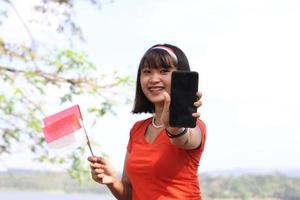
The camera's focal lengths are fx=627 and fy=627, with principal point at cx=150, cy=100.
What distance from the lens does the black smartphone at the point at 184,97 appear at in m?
1.81

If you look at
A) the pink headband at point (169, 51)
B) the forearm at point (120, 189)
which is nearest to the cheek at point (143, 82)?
the pink headband at point (169, 51)

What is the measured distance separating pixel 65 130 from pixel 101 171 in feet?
0.64

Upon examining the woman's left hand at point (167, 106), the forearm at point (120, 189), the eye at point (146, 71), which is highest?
the eye at point (146, 71)

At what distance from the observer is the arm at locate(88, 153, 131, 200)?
2191mm

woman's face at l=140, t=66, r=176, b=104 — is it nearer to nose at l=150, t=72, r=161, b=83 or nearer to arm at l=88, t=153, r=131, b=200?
nose at l=150, t=72, r=161, b=83

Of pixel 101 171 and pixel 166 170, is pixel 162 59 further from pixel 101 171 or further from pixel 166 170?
pixel 101 171

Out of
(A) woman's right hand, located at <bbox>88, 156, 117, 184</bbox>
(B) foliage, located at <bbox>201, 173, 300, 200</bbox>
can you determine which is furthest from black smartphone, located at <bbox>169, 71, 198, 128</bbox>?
(B) foliage, located at <bbox>201, 173, 300, 200</bbox>

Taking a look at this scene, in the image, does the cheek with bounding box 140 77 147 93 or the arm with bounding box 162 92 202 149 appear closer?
the arm with bounding box 162 92 202 149

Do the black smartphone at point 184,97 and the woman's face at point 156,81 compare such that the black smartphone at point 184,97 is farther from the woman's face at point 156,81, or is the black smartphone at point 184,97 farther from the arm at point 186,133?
the woman's face at point 156,81

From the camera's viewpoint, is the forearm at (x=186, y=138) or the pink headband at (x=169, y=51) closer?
the forearm at (x=186, y=138)

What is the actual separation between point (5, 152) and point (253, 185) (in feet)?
60.8

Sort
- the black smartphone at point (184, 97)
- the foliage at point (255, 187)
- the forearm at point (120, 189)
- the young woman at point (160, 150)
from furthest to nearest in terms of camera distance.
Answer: the foliage at point (255, 187) → the forearm at point (120, 189) → the young woman at point (160, 150) → the black smartphone at point (184, 97)

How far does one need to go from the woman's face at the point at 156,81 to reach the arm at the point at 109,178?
304 mm

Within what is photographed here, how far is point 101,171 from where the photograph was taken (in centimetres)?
221
